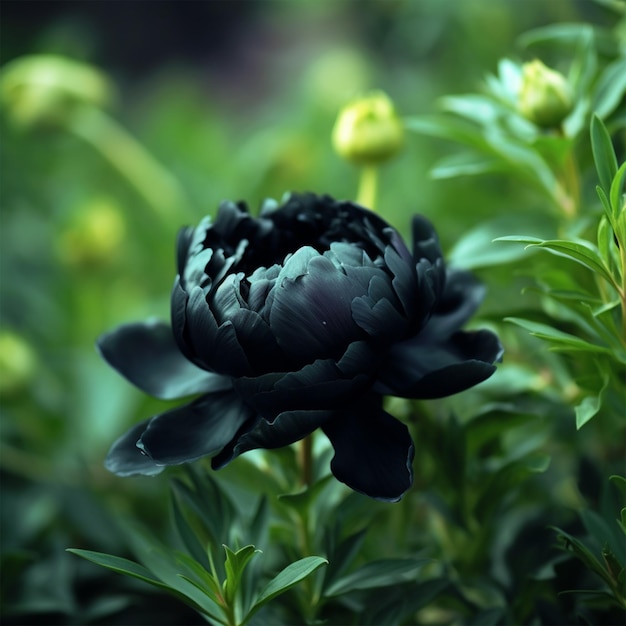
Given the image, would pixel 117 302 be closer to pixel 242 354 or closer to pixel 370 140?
pixel 370 140

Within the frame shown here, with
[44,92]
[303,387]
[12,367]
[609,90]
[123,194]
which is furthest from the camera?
[123,194]

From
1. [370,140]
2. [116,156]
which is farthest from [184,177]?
[370,140]

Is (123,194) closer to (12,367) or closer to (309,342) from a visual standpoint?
(12,367)

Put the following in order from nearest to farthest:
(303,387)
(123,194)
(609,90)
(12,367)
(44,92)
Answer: (303,387)
(609,90)
(12,367)
(44,92)
(123,194)

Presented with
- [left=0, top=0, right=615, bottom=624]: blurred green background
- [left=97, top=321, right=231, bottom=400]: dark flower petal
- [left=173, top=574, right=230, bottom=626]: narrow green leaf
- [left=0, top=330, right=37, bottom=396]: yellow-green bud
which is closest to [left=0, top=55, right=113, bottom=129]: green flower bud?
[left=0, top=0, right=615, bottom=624]: blurred green background

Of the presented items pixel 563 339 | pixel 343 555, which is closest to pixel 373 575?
pixel 343 555

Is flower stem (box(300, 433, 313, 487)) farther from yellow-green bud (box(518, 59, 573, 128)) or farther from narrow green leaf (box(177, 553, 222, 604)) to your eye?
yellow-green bud (box(518, 59, 573, 128))

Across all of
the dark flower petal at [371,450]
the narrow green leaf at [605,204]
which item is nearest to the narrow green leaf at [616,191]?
the narrow green leaf at [605,204]
